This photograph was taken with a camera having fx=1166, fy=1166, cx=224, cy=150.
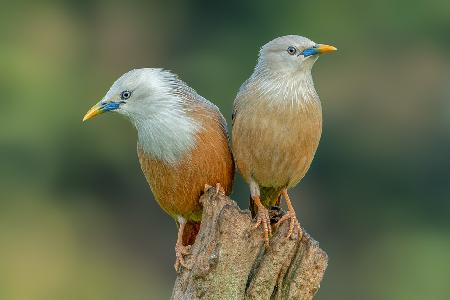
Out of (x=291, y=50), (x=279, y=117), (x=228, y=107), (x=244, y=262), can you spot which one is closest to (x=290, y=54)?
(x=291, y=50)

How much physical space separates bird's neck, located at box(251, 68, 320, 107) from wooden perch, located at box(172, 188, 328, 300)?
591 millimetres

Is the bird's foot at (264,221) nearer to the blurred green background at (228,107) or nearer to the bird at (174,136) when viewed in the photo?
the bird at (174,136)

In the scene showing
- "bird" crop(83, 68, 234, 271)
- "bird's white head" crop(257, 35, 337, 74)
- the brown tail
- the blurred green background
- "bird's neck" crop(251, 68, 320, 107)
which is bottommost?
the blurred green background

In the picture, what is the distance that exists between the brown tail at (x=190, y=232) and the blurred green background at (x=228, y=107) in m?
8.01

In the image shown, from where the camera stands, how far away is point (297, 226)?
18.5 feet

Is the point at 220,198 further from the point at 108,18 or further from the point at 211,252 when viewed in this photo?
the point at 108,18

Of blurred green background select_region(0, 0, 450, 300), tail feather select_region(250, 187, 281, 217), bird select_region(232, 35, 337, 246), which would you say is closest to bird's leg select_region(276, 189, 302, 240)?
bird select_region(232, 35, 337, 246)

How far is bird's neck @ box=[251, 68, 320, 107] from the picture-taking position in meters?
5.77

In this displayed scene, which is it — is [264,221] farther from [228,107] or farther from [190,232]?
[228,107]

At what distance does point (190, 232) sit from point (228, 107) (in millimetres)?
7841

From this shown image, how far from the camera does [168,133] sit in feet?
18.6

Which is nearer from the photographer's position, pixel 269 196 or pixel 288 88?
pixel 288 88

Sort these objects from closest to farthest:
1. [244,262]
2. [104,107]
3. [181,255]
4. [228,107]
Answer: [244,262], [104,107], [181,255], [228,107]

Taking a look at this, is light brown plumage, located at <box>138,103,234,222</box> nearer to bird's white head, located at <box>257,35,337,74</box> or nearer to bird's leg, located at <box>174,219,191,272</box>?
bird's leg, located at <box>174,219,191,272</box>
